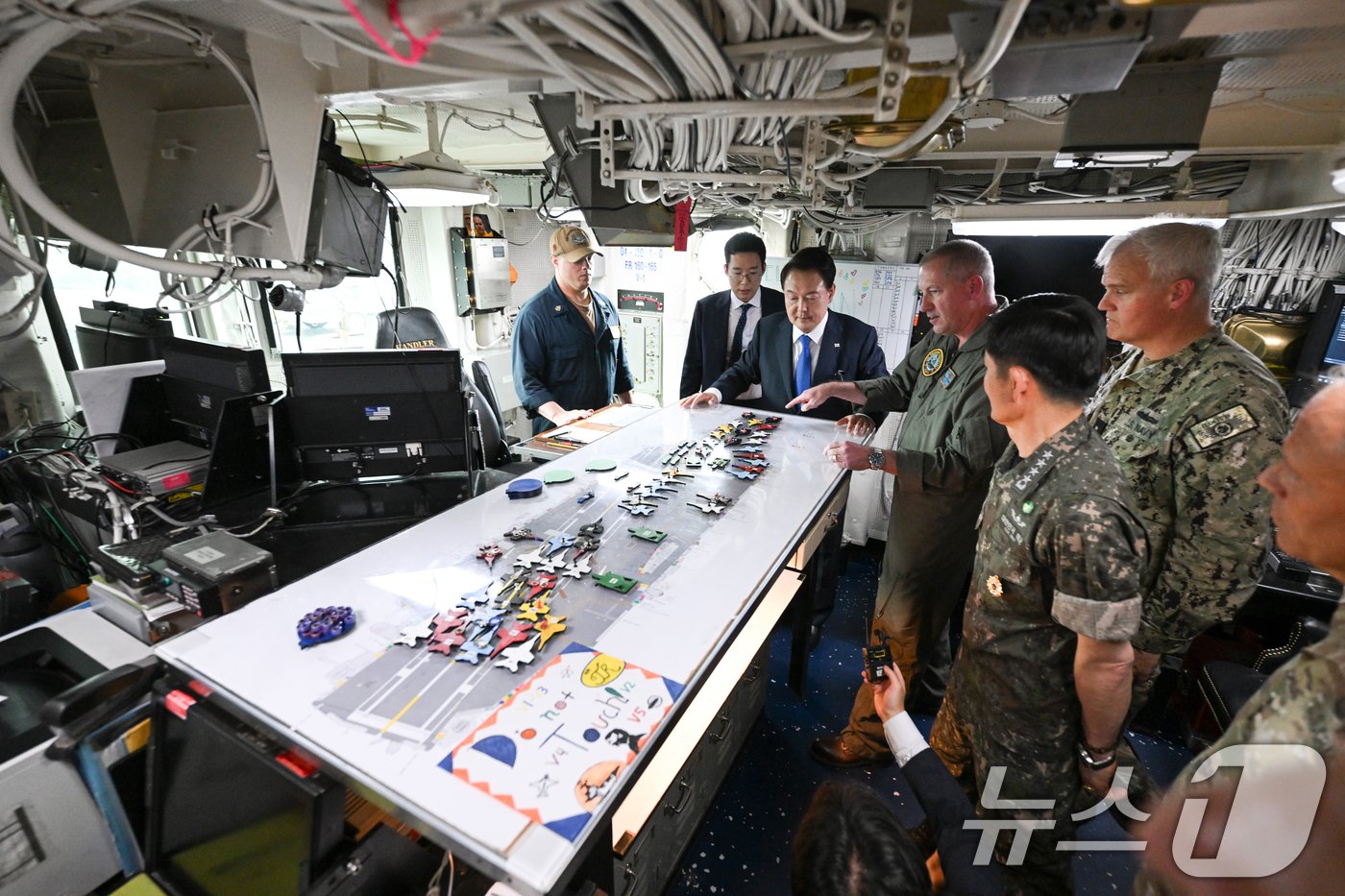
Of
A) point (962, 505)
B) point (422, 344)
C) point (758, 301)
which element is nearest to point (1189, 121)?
point (962, 505)

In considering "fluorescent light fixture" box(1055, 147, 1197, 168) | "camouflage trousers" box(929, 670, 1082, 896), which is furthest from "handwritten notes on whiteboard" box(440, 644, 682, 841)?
"fluorescent light fixture" box(1055, 147, 1197, 168)

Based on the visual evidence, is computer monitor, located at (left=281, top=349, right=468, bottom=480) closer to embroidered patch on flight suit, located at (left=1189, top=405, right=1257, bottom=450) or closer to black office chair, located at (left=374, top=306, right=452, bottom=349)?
black office chair, located at (left=374, top=306, right=452, bottom=349)

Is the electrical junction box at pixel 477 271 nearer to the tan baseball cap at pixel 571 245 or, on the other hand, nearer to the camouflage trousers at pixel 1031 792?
the tan baseball cap at pixel 571 245

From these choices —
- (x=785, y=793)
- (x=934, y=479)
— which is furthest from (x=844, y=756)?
(x=934, y=479)

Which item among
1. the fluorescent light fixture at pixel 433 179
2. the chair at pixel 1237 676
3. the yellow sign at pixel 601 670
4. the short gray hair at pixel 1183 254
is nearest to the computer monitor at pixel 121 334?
the fluorescent light fixture at pixel 433 179

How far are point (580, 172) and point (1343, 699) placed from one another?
7.42 feet

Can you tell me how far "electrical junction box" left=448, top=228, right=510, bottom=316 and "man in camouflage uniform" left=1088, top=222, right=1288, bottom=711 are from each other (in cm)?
499

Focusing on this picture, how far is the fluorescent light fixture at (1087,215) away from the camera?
7.86 ft

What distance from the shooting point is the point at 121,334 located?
2.79 metres

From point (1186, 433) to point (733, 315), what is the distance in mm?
2498

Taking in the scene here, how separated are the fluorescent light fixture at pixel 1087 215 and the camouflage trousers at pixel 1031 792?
6.84 ft

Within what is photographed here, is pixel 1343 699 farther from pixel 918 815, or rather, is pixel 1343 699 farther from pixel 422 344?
pixel 422 344

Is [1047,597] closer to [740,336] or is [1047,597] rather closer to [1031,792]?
[1031,792]

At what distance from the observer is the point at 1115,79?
1078 millimetres
